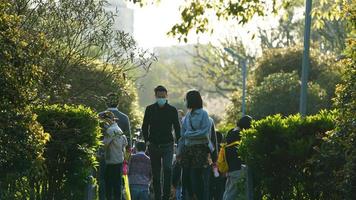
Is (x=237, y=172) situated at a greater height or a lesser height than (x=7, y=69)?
lesser

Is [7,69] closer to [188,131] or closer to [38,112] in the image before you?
[38,112]

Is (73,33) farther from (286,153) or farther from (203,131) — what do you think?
(286,153)

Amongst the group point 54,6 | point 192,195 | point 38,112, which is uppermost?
point 54,6

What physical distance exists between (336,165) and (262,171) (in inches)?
88.5

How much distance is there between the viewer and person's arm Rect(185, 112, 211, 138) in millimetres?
15461

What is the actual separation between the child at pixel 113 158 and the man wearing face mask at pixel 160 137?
1.92 ft

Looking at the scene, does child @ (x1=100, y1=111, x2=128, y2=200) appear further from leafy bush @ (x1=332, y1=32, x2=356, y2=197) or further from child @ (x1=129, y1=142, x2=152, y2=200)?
leafy bush @ (x1=332, y1=32, x2=356, y2=197)

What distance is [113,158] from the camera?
52.9 ft

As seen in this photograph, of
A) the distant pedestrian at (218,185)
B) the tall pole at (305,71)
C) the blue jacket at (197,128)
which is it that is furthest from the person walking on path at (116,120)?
the tall pole at (305,71)

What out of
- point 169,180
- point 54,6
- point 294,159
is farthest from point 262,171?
point 54,6

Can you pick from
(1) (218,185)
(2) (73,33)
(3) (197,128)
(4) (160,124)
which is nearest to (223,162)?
(3) (197,128)

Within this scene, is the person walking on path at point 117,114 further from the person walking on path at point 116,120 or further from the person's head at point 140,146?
the person's head at point 140,146

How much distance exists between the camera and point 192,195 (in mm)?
15797

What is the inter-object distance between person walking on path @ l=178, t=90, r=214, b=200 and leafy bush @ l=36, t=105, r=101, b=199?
7.53 feet
